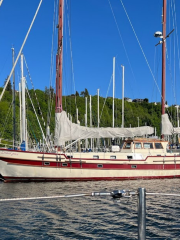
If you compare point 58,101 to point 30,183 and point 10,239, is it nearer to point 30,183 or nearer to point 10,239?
point 30,183

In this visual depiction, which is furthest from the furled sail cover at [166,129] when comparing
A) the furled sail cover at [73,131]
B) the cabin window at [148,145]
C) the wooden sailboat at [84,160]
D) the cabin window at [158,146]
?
the furled sail cover at [73,131]

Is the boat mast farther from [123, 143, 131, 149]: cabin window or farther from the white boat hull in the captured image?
[123, 143, 131, 149]: cabin window

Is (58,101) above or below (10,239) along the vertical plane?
above

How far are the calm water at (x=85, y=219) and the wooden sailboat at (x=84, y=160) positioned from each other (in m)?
6.60

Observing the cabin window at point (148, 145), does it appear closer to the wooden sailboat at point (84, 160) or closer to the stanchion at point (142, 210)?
the wooden sailboat at point (84, 160)

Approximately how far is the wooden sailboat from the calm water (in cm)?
660

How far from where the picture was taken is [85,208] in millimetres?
15094

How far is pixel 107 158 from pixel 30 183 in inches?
267

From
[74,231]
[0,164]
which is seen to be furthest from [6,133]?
[74,231]

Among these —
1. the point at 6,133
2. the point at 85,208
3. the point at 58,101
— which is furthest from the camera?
the point at 6,133

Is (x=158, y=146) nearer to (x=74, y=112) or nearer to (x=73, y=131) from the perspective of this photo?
(x=73, y=131)

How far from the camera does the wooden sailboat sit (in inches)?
991

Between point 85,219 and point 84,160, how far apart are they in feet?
42.8

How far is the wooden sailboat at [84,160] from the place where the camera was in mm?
25172
